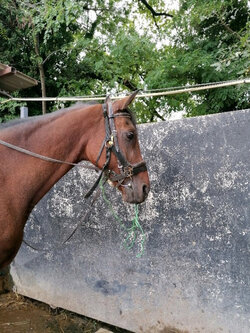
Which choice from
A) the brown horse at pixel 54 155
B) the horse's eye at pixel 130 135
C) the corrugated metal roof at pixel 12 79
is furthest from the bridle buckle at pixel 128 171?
the corrugated metal roof at pixel 12 79

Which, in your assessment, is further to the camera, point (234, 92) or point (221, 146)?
point (234, 92)

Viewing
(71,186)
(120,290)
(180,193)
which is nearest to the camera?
(180,193)

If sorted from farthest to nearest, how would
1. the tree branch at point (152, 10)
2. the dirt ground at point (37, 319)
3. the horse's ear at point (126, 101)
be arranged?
the tree branch at point (152, 10), the dirt ground at point (37, 319), the horse's ear at point (126, 101)

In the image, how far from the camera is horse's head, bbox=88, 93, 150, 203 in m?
2.47

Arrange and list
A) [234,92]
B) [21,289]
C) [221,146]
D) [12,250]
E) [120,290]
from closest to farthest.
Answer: [12,250]
[221,146]
[120,290]
[21,289]
[234,92]

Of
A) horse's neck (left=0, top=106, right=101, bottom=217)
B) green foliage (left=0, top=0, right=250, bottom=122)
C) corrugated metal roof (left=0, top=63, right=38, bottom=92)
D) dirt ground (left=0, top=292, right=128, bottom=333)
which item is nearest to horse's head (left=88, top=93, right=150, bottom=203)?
horse's neck (left=0, top=106, right=101, bottom=217)

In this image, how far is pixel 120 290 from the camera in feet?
11.7

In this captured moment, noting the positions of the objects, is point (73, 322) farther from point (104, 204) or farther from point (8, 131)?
point (8, 131)

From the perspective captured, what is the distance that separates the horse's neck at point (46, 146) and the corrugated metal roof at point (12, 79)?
1164 mm

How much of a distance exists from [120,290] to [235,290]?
1.36 m

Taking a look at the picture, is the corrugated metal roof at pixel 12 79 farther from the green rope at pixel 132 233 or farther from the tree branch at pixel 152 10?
the tree branch at pixel 152 10

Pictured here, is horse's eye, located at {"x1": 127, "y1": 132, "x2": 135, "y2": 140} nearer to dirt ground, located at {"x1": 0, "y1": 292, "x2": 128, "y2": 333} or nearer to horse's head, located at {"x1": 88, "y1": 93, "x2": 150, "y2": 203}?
horse's head, located at {"x1": 88, "y1": 93, "x2": 150, "y2": 203}

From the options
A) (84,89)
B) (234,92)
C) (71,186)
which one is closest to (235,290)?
(71,186)

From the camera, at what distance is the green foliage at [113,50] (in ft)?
22.3
